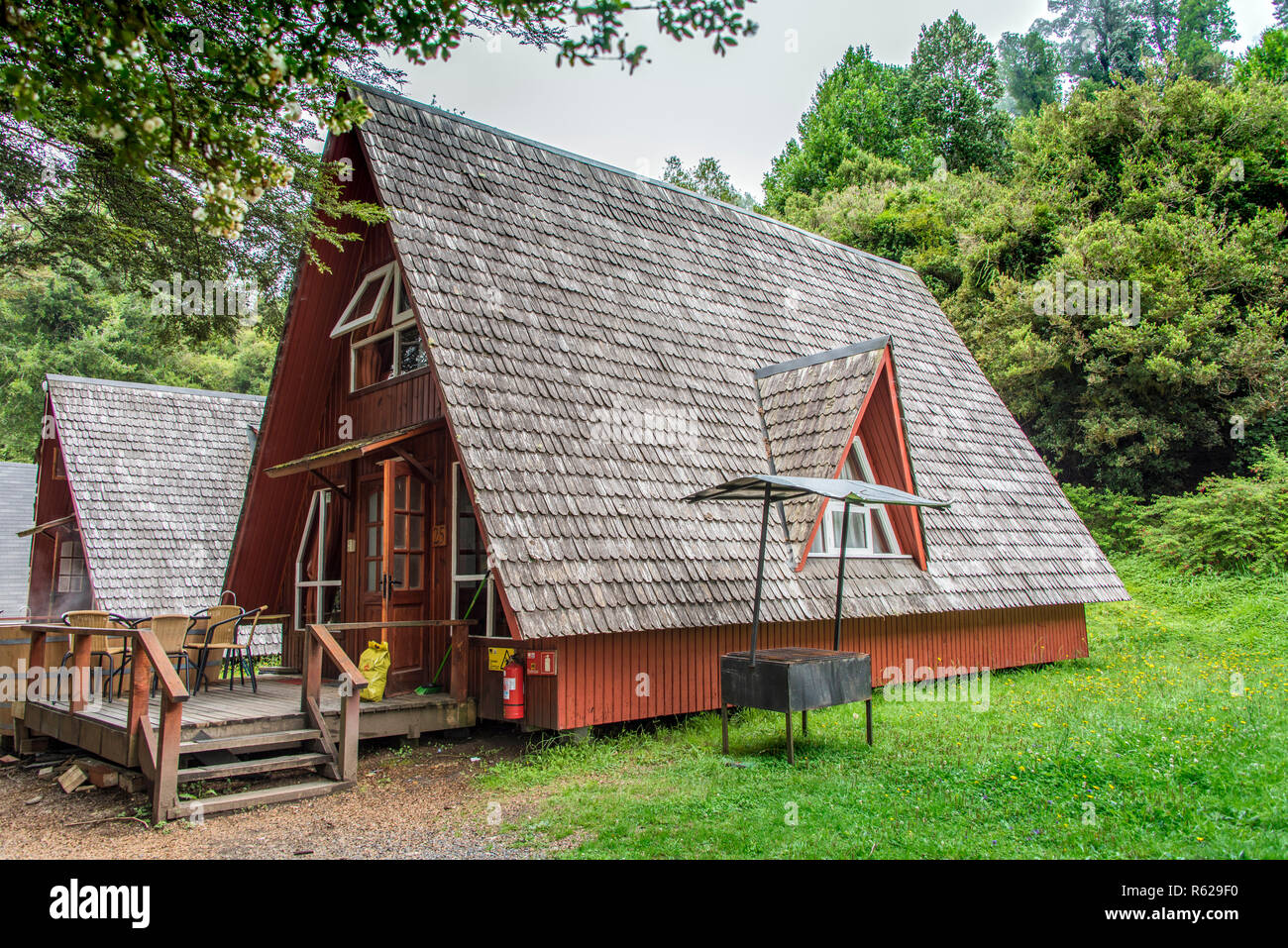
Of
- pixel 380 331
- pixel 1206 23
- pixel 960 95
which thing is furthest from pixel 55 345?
Result: pixel 1206 23

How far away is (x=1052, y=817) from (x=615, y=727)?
169 inches

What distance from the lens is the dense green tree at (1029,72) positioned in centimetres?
4953

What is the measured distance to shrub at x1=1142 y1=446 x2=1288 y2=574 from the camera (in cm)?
1644

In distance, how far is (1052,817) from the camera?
208 inches

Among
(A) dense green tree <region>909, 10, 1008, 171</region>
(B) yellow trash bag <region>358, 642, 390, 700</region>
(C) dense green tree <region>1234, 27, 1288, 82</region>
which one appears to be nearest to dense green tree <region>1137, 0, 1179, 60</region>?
(A) dense green tree <region>909, 10, 1008, 171</region>

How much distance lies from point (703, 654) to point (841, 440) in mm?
2831

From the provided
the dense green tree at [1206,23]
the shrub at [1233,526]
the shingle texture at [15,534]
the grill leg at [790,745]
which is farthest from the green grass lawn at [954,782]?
the dense green tree at [1206,23]

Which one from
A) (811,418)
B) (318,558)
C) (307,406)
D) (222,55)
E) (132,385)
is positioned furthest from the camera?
(132,385)

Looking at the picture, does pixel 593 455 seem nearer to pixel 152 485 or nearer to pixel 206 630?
pixel 206 630

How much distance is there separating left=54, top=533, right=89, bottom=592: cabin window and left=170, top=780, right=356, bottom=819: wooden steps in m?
14.8

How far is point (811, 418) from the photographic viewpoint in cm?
1022

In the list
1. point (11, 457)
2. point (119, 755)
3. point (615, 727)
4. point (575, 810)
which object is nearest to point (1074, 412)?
point (615, 727)

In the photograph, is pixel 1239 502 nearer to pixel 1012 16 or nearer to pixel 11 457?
pixel 11 457

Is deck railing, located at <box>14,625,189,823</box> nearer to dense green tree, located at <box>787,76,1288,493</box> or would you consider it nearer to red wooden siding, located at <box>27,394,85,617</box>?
red wooden siding, located at <box>27,394,85,617</box>
